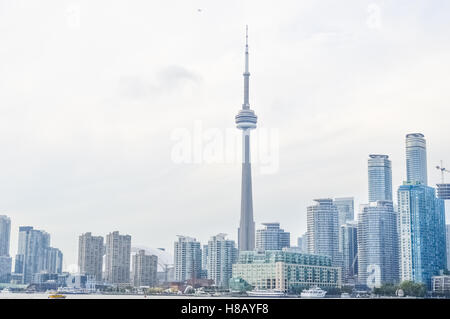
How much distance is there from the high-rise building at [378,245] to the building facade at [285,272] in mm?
2916

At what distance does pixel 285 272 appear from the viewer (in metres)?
33.4

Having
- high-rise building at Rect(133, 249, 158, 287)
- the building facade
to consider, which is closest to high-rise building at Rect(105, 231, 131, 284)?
high-rise building at Rect(133, 249, 158, 287)

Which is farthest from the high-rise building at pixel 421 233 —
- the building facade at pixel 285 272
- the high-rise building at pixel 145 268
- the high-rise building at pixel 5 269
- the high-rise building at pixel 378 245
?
the high-rise building at pixel 5 269

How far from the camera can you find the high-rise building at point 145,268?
3172 cm

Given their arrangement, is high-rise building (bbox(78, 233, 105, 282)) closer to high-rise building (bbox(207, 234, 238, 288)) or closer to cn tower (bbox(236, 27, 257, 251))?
high-rise building (bbox(207, 234, 238, 288))

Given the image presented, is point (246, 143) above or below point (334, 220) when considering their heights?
above

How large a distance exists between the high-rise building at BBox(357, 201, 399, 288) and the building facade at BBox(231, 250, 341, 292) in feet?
9.57

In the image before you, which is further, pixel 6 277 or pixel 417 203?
pixel 417 203

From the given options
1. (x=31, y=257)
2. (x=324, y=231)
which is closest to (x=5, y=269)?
(x=31, y=257)
